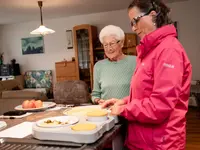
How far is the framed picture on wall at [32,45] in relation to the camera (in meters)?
6.98

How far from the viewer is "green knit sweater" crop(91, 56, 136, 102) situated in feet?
6.28

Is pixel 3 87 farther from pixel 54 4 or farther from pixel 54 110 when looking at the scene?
pixel 54 110

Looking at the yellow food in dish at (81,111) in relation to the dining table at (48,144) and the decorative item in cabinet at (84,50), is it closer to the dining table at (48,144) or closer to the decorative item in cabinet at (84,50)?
the dining table at (48,144)

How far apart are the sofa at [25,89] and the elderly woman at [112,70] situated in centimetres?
230

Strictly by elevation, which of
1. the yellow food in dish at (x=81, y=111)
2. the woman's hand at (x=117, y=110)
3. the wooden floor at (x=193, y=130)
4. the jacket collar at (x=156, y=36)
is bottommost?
the wooden floor at (x=193, y=130)

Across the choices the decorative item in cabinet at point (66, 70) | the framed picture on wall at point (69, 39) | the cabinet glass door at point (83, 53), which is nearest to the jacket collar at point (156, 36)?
the cabinet glass door at point (83, 53)

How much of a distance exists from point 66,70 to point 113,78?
4.47m

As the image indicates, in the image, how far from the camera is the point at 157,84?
1066 mm

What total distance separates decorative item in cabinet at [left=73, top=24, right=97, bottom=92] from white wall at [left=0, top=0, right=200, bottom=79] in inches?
15.8

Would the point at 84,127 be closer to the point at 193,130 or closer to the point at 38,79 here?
the point at 193,130

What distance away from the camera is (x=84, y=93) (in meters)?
2.42

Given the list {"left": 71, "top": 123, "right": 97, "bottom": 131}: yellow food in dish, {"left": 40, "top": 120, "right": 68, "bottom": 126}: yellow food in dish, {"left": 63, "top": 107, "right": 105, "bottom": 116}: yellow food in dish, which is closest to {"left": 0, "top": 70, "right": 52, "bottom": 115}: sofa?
{"left": 63, "top": 107, "right": 105, "bottom": 116}: yellow food in dish

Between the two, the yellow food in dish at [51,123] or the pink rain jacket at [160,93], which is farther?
the yellow food in dish at [51,123]

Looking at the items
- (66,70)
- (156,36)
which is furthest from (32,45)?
(156,36)
